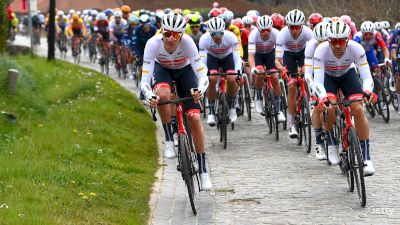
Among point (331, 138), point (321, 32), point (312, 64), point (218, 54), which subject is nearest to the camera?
point (331, 138)

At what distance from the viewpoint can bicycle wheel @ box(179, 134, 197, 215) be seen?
34.1ft

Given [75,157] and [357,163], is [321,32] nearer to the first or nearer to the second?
[357,163]

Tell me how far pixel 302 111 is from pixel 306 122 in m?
0.18

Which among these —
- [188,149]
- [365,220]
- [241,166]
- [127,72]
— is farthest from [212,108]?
[127,72]

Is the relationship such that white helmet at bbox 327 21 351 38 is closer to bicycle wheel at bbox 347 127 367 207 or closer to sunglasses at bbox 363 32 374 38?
bicycle wheel at bbox 347 127 367 207

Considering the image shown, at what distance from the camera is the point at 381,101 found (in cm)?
1809

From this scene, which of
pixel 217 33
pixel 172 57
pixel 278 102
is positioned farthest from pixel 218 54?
pixel 172 57

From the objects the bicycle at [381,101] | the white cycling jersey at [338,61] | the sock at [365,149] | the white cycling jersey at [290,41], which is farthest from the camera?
the bicycle at [381,101]

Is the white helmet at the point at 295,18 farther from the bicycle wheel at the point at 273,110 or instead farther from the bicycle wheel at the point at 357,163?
the bicycle wheel at the point at 357,163

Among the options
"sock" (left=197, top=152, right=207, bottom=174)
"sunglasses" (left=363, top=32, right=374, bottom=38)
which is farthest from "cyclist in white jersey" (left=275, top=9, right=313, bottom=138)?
"sock" (left=197, top=152, right=207, bottom=174)

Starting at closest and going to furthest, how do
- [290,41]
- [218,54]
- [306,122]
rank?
[306,122], [290,41], [218,54]

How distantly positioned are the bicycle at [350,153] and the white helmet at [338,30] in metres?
0.73

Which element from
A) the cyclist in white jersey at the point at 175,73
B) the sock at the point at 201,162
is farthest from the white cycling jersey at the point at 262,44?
the sock at the point at 201,162

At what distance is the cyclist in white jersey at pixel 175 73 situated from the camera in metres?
11.0
